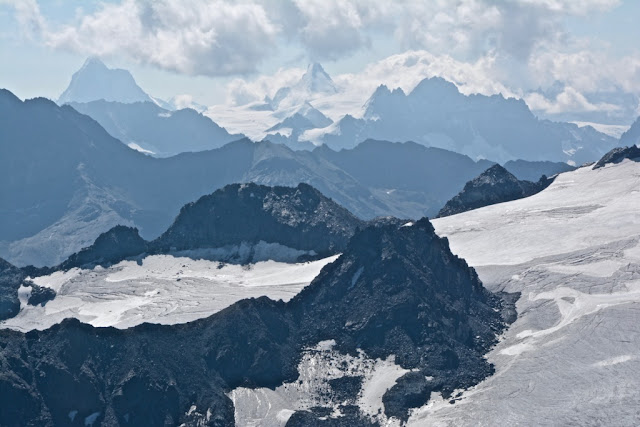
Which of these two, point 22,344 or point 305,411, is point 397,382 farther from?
point 22,344

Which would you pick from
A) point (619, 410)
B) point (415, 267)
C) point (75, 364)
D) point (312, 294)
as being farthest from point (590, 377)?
point (75, 364)

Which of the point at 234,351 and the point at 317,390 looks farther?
the point at 234,351

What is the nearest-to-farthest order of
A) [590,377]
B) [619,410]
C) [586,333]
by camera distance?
1. [619,410]
2. [590,377]
3. [586,333]

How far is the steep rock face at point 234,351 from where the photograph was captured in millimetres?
164250

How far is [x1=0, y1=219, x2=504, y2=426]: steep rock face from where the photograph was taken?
16425 centimetres

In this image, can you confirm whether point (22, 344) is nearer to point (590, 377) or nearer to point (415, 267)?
point (415, 267)

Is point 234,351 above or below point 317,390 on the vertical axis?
above

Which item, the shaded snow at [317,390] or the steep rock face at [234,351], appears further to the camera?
the steep rock face at [234,351]

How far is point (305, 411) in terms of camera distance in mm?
163375

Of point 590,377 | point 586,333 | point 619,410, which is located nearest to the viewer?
point 619,410

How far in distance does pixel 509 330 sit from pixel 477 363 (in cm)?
2023

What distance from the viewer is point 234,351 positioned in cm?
17875

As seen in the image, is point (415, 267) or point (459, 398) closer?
point (459, 398)

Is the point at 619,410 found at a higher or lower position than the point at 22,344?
lower
